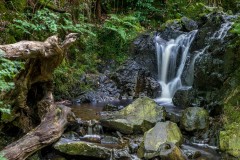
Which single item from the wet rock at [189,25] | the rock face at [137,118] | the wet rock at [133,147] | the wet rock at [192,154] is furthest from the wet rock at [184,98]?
the wet rock at [189,25]

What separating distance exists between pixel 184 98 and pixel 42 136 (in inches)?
205

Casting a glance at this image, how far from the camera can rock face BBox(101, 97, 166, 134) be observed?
6352 mm

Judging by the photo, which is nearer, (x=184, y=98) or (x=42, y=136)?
(x=42, y=136)

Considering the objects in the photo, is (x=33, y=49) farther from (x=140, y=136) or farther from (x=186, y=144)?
(x=186, y=144)

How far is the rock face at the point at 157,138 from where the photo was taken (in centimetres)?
529

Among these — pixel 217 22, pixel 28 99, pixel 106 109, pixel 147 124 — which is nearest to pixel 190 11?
pixel 217 22

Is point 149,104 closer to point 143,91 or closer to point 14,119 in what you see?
point 14,119

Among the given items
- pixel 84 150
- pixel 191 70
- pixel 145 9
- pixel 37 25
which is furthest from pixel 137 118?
pixel 145 9

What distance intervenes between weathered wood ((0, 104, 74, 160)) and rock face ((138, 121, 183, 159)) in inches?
59.7

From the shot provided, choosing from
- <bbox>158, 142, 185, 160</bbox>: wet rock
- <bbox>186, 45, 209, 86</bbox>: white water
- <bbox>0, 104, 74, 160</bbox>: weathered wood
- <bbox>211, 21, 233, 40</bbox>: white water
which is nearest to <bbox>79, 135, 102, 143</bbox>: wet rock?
<bbox>0, 104, 74, 160</bbox>: weathered wood

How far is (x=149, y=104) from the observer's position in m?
7.09

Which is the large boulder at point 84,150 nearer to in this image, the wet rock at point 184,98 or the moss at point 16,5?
the wet rock at point 184,98

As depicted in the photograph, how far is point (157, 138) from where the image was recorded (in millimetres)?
5547

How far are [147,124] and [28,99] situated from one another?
2.51 m
